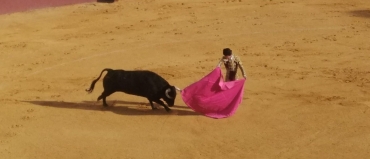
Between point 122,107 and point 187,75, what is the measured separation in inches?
73.8

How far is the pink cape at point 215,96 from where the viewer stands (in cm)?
916

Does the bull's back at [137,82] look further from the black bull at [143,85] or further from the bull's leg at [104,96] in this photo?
the bull's leg at [104,96]

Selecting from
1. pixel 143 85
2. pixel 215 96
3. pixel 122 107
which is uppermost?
pixel 143 85

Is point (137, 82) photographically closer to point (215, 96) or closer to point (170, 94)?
point (170, 94)

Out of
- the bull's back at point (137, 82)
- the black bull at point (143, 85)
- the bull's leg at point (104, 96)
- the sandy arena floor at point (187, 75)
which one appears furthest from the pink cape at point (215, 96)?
the bull's leg at point (104, 96)

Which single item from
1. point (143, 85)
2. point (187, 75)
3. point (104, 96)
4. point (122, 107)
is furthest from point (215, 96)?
point (187, 75)

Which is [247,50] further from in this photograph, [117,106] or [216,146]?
[216,146]

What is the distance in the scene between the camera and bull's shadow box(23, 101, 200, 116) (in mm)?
9344

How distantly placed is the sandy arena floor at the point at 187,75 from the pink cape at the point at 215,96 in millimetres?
184

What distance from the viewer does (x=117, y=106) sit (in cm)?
962

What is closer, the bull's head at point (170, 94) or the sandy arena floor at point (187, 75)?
the sandy arena floor at point (187, 75)

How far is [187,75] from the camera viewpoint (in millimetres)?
11070

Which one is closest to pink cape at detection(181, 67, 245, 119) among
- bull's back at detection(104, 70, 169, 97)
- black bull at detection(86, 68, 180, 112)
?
black bull at detection(86, 68, 180, 112)

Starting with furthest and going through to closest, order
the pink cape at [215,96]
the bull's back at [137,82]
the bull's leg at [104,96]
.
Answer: the bull's leg at [104,96] → the pink cape at [215,96] → the bull's back at [137,82]
